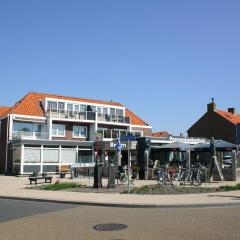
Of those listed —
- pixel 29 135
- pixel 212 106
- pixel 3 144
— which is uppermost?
pixel 212 106

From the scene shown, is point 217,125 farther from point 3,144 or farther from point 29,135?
point 3,144

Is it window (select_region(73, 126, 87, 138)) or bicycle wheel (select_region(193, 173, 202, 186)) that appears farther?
window (select_region(73, 126, 87, 138))

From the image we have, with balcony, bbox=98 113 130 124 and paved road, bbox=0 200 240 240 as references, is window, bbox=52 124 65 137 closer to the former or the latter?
balcony, bbox=98 113 130 124

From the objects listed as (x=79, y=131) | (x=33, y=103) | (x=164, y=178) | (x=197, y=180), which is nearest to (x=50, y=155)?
(x=79, y=131)

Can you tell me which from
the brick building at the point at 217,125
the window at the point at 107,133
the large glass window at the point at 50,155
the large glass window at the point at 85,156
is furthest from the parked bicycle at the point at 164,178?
the brick building at the point at 217,125

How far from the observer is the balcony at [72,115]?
2144 inches

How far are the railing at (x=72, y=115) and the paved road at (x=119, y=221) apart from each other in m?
38.6

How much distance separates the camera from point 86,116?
5741cm

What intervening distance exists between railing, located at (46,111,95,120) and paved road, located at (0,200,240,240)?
3865 centimetres

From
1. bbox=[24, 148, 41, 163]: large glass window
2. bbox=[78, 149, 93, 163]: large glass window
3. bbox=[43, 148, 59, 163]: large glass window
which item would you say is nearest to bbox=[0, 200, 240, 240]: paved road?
bbox=[24, 148, 41, 163]: large glass window

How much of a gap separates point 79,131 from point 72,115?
2.29 m

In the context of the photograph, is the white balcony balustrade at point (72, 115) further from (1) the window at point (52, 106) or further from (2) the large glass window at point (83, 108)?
(2) the large glass window at point (83, 108)

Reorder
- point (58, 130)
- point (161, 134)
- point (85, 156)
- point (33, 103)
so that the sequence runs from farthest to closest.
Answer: point (161, 134)
point (33, 103)
point (58, 130)
point (85, 156)

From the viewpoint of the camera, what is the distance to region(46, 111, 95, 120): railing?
54469mm
